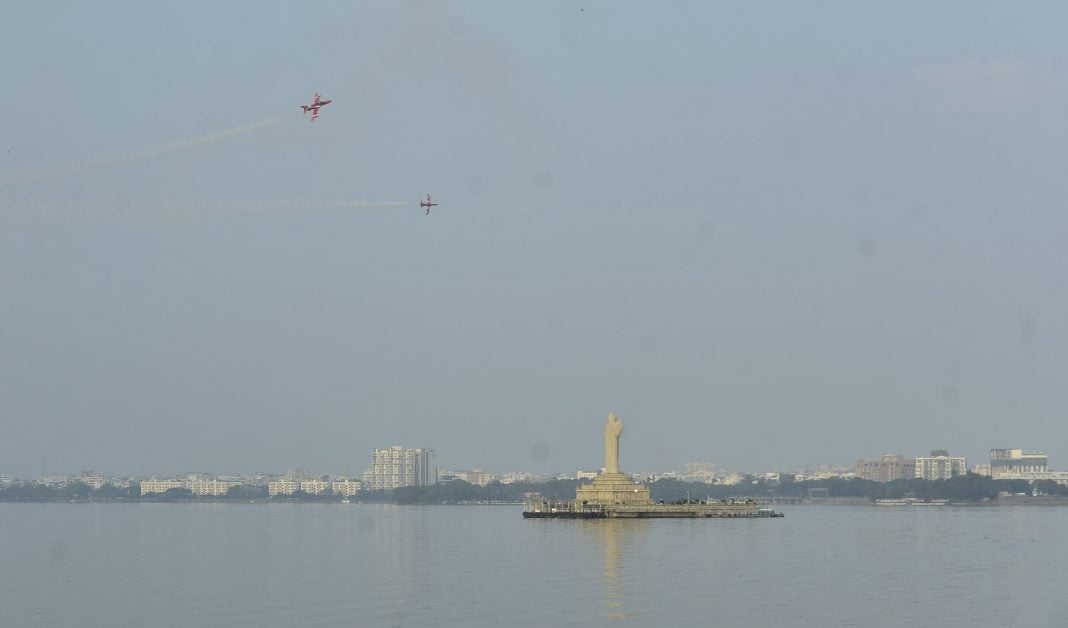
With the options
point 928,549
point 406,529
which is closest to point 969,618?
point 928,549

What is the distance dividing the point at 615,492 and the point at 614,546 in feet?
197

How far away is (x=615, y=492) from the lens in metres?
157

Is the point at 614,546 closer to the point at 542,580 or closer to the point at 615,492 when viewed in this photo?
the point at 542,580

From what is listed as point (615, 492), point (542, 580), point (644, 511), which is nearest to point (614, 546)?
point (542, 580)

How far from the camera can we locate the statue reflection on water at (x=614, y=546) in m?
58.3

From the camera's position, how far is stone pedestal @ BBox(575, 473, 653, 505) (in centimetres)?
15712

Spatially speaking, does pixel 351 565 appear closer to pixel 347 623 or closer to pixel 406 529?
pixel 347 623

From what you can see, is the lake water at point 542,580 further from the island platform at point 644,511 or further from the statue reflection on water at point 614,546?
the island platform at point 644,511

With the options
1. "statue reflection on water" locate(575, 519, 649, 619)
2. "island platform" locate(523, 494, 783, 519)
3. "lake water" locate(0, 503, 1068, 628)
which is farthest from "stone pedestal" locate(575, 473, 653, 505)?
"lake water" locate(0, 503, 1068, 628)

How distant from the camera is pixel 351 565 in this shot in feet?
267

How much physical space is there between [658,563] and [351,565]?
18.0 m

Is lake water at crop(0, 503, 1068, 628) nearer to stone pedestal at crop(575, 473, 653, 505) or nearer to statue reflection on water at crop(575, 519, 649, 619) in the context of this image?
statue reflection on water at crop(575, 519, 649, 619)

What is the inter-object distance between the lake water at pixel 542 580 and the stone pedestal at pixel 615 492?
3444 centimetres

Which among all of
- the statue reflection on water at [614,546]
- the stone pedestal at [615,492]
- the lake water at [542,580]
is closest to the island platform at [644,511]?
the stone pedestal at [615,492]
